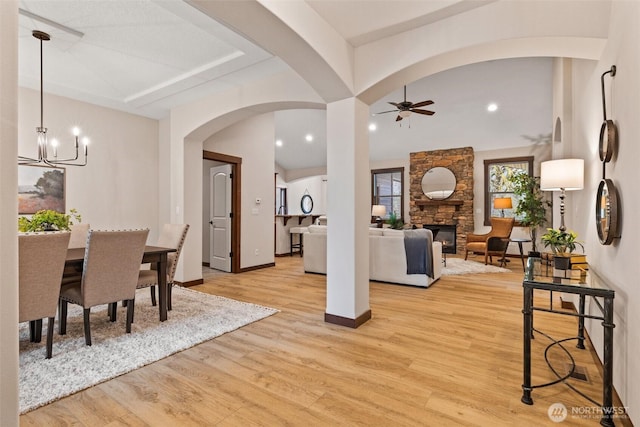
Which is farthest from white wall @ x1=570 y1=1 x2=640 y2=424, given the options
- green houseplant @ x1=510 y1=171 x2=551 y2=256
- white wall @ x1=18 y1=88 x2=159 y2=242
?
white wall @ x1=18 y1=88 x2=159 y2=242

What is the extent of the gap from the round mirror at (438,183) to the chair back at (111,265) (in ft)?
24.6

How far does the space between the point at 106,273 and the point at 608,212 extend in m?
3.65

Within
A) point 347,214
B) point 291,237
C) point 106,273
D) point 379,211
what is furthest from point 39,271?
point 379,211

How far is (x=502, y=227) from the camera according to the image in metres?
6.62

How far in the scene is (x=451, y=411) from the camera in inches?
70.9

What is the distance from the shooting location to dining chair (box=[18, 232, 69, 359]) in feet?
7.26

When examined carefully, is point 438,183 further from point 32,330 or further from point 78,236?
point 32,330

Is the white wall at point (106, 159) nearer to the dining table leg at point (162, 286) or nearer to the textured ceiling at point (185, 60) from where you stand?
the textured ceiling at point (185, 60)

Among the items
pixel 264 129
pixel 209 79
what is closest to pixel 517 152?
pixel 264 129

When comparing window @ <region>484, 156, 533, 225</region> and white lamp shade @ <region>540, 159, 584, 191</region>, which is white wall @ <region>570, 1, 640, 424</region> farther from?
window @ <region>484, 156, 533, 225</region>

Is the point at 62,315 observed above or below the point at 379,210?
below

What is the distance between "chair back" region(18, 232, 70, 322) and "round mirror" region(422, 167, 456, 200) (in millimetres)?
8073

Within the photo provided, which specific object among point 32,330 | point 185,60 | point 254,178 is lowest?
point 32,330

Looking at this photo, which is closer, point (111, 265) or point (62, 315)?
point (111, 265)
